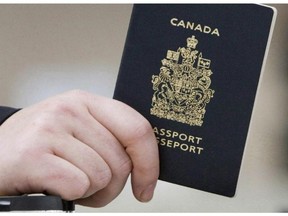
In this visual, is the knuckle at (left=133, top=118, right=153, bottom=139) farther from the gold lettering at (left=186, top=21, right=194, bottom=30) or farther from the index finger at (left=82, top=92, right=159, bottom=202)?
the gold lettering at (left=186, top=21, right=194, bottom=30)

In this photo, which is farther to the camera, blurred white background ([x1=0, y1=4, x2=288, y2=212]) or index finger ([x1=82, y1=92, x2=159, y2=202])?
blurred white background ([x1=0, y1=4, x2=288, y2=212])

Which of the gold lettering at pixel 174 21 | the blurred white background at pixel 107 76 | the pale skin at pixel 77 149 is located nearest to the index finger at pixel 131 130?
the pale skin at pixel 77 149

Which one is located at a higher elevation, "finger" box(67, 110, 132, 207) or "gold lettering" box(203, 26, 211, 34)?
"gold lettering" box(203, 26, 211, 34)

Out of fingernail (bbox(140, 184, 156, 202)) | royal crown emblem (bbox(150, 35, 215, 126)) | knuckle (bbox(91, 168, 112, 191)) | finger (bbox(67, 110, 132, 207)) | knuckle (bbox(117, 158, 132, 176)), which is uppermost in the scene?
royal crown emblem (bbox(150, 35, 215, 126))

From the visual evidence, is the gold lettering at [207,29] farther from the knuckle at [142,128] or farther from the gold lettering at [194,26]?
the knuckle at [142,128]

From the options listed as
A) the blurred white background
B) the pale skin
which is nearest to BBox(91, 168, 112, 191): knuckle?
the pale skin

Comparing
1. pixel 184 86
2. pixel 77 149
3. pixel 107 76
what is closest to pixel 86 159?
pixel 77 149

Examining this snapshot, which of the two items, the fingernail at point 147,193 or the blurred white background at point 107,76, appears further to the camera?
the blurred white background at point 107,76

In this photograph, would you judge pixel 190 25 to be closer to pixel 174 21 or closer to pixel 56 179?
pixel 174 21
